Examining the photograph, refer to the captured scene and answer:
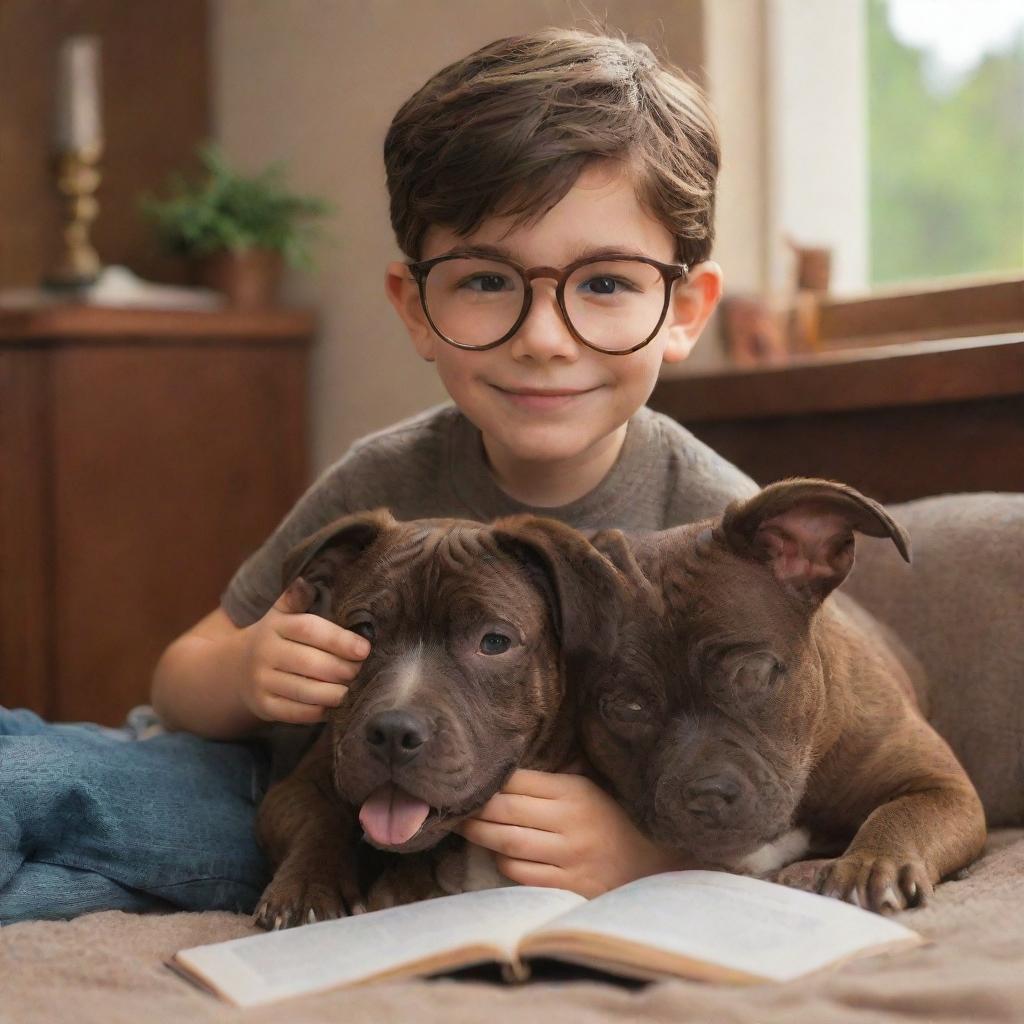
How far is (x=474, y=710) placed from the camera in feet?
6.70

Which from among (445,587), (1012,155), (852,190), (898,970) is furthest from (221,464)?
(898,970)

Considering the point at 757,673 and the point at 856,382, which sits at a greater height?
the point at 856,382

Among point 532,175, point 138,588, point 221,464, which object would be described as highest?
point 532,175

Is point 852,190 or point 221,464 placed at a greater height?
point 852,190

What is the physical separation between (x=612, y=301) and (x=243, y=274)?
3.47 metres

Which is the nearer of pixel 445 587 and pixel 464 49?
pixel 445 587

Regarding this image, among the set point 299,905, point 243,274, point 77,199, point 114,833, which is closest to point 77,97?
point 77,199

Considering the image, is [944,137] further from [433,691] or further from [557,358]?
[433,691]

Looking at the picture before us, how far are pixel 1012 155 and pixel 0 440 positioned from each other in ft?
12.1

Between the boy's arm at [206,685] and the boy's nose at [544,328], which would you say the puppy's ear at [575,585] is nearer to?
the boy's nose at [544,328]

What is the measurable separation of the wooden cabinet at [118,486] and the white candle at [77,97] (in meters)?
0.88

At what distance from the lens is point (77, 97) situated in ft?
18.5

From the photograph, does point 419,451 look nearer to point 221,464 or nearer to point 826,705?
point 826,705

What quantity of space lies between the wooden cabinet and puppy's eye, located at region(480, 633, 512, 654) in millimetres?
3604
